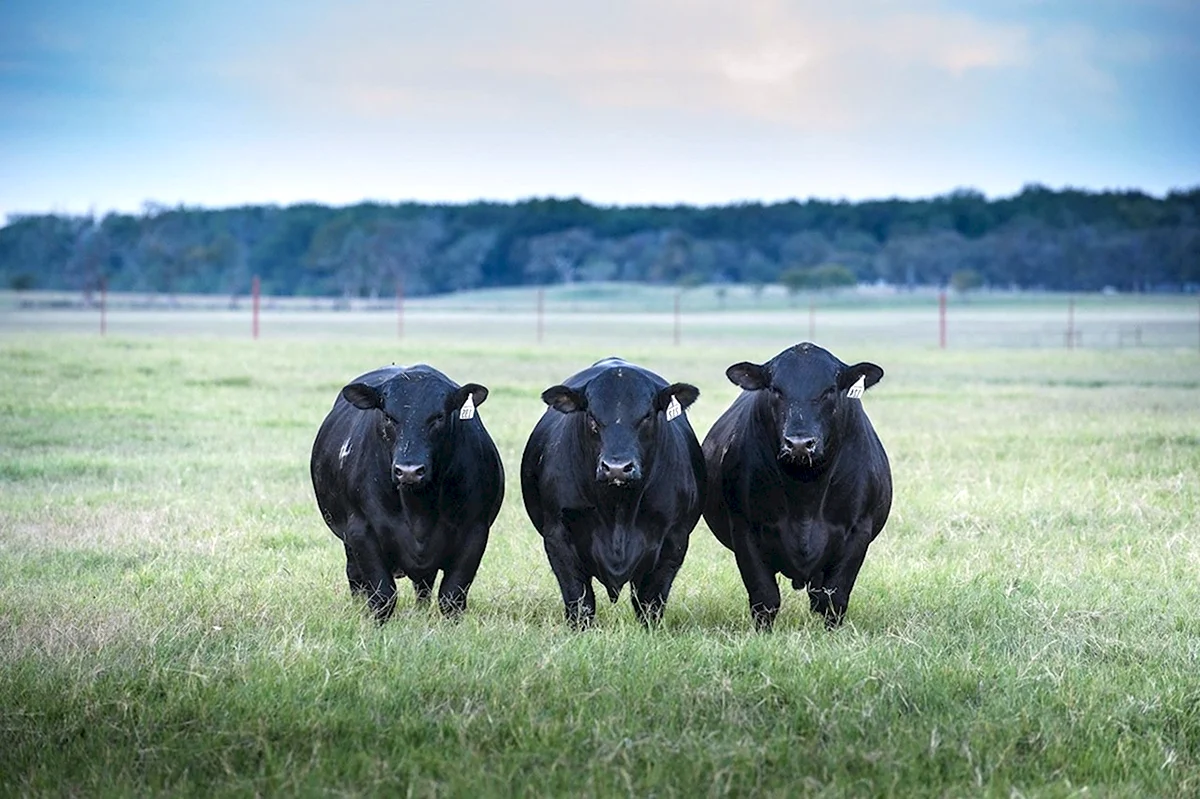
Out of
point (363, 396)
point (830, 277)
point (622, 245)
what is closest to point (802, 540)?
point (363, 396)

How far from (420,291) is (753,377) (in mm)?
123057

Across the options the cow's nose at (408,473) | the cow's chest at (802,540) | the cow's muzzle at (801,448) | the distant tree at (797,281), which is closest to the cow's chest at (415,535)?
the cow's nose at (408,473)

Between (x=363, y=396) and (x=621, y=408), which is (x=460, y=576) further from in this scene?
(x=621, y=408)

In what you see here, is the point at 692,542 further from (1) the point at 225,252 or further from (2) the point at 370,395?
(1) the point at 225,252

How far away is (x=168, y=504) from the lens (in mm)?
12656

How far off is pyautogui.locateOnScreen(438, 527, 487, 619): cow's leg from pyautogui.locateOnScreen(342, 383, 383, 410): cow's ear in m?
0.95

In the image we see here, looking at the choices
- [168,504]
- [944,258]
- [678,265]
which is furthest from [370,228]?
[168,504]

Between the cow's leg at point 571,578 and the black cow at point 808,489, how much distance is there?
92 centimetres

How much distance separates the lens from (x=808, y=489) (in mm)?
8547

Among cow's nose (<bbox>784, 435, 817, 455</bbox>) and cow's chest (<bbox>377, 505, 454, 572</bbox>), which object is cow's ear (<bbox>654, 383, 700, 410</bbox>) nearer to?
cow's nose (<bbox>784, 435, 817, 455</bbox>)

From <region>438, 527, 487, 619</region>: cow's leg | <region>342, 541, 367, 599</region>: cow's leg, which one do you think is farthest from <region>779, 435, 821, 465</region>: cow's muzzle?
<region>342, 541, 367, 599</region>: cow's leg

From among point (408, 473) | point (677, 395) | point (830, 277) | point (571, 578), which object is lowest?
point (571, 578)

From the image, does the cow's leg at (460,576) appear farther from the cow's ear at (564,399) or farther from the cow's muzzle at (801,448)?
the cow's muzzle at (801,448)

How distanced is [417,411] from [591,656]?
1.98 m
